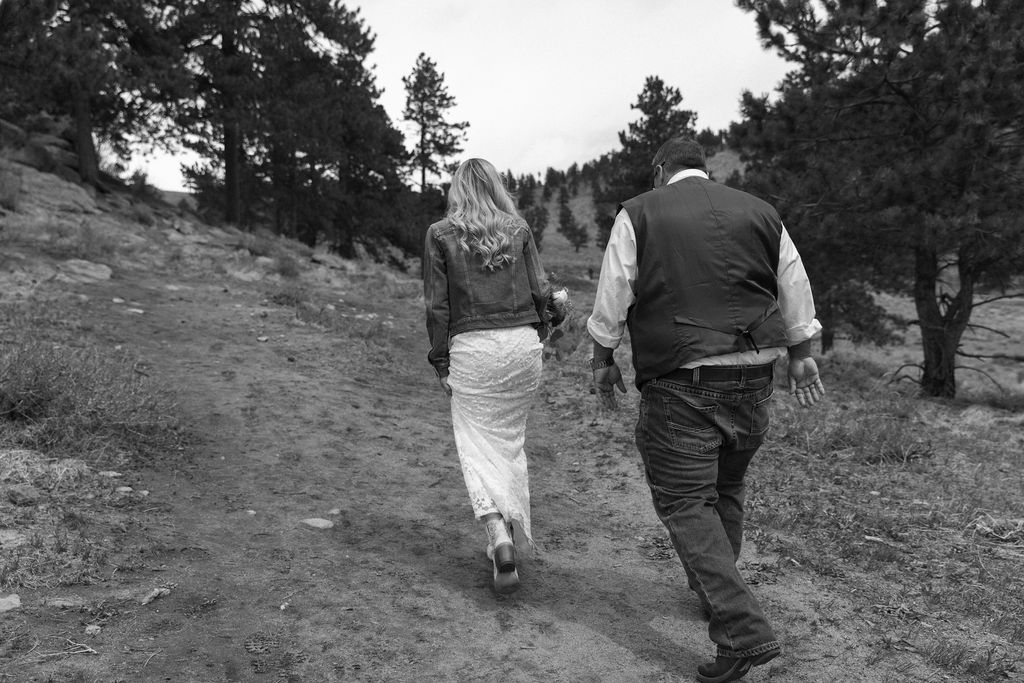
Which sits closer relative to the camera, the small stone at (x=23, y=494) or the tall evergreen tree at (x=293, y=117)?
the small stone at (x=23, y=494)

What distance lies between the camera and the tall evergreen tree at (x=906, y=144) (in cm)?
869

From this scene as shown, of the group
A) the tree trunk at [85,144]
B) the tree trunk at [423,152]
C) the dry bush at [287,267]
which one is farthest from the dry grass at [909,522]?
the tree trunk at [423,152]

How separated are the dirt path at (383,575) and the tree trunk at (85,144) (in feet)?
46.9

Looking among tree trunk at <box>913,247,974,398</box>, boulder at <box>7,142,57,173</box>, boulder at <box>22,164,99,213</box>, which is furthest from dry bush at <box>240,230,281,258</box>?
tree trunk at <box>913,247,974,398</box>

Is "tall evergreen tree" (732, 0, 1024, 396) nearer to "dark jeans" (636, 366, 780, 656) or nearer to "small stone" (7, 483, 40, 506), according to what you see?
"dark jeans" (636, 366, 780, 656)

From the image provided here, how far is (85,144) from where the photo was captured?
1800 cm

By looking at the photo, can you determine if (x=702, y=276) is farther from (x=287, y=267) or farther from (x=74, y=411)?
(x=287, y=267)

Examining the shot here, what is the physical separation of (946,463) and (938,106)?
614cm

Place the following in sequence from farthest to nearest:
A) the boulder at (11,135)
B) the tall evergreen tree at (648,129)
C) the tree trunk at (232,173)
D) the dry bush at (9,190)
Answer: the tall evergreen tree at (648,129) → the tree trunk at (232,173) → the boulder at (11,135) → the dry bush at (9,190)

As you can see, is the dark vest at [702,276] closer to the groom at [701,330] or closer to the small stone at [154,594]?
the groom at [701,330]

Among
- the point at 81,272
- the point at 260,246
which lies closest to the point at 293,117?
the point at 260,246

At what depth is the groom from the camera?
271 centimetres

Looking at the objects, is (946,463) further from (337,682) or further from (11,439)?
(11,439)

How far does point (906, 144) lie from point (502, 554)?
9838mm
